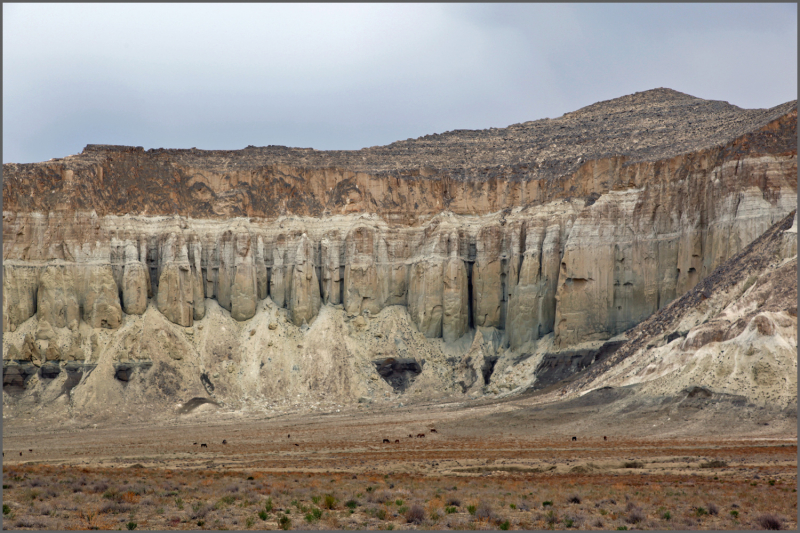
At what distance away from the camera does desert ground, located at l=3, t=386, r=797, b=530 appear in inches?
782

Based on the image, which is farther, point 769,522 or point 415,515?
point 415,515

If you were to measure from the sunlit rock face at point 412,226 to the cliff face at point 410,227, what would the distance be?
5.2 inches

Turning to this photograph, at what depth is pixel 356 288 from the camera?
68.8 metres

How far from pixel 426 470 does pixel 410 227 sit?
137 ft

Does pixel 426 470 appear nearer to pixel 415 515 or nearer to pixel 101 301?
pixel 415 515

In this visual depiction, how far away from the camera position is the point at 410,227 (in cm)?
7119

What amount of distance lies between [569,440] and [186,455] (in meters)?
19.8

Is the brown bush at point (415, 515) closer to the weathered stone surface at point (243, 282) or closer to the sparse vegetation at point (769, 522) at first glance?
the sparse vegetation at point (769, 522)

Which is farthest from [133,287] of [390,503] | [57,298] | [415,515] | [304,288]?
[415,515]

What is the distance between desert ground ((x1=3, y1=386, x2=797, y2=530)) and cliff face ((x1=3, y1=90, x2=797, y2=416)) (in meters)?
12.8

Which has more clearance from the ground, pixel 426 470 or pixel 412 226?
pixel 412 226

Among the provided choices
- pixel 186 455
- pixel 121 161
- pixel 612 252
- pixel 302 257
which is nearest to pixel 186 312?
pixel 302 257

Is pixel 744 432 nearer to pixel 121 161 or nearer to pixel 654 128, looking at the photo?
pixel 654 128

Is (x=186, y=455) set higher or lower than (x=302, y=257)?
lower
